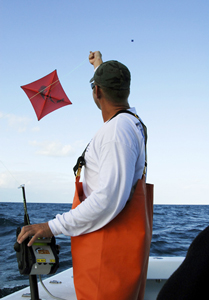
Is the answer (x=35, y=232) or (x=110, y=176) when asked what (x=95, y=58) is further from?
(x=35, y=232)

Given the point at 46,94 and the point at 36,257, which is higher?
the point at 46,94

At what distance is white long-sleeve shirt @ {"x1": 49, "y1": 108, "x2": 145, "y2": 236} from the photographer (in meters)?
1.15

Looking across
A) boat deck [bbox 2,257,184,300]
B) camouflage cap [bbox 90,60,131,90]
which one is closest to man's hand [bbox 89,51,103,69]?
camouflage cap [bbox 90,60,131,90]

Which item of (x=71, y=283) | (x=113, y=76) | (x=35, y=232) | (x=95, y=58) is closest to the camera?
(x=35, y=232)

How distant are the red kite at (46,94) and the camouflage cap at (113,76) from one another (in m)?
4.04

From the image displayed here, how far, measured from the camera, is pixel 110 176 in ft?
3.81

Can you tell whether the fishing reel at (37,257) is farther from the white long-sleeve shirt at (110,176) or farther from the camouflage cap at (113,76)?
the camouflage cap at (113,76)

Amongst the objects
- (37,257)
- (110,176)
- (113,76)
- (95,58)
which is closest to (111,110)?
(113,76)

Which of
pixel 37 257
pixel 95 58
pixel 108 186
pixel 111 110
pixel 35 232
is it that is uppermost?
pixel 95 58

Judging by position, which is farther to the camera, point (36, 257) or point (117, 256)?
point (36, 257)

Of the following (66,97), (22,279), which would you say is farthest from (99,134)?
(66,97)

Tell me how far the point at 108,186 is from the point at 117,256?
11.0 inches

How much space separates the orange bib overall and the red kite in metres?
4.35

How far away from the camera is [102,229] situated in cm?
118
